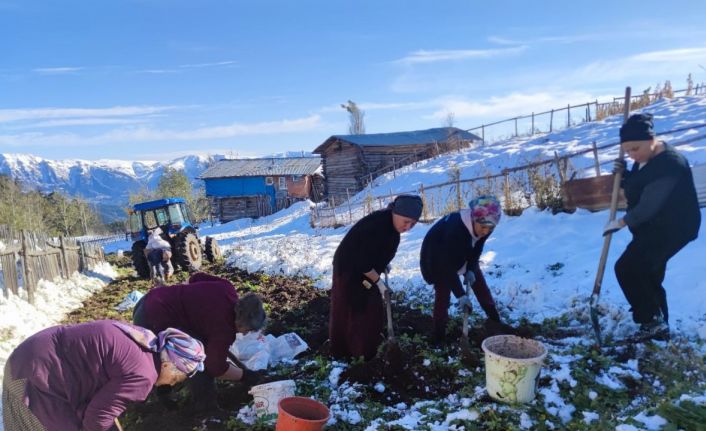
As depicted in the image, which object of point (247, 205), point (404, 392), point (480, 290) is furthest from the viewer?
point (247, 205)

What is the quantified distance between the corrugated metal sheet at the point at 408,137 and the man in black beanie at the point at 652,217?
26.7 metres

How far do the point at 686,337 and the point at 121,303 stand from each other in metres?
8.40

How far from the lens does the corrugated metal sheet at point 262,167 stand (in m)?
36.9

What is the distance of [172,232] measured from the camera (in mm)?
11734

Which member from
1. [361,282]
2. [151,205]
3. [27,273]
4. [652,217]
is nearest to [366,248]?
[361,282]

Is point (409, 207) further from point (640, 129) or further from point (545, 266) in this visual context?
point (545, 266)

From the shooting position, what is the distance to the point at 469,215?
4.02 metres

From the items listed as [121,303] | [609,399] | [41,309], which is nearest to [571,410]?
[609,399]

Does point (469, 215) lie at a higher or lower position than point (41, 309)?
higher

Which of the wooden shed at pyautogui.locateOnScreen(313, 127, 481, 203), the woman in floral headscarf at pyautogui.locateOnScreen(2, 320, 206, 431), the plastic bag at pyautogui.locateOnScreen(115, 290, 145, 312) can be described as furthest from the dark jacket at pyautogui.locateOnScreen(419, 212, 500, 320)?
the wooden shed at pyautogui.locateOnScreen(313, 127, 481, 203)

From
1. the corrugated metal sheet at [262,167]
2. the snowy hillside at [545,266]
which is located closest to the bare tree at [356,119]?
the corrugated metal sheet at [262,167]

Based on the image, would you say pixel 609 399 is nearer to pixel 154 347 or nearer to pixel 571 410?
pixel 571 410

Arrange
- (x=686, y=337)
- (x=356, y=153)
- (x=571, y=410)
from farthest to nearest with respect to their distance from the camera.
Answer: (x=356, y=153)
(x=686, y=337)
(x=571, y=410)

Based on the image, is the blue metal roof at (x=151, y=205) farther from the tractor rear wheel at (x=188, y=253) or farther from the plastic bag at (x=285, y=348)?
the plastic bag at (x=285, y=348)
